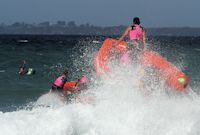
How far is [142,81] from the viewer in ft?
35.2

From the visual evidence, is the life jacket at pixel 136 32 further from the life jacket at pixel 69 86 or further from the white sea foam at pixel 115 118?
the life jacket at pixel 69 86

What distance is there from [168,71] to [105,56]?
1.83 m

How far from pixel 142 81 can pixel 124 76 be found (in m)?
0.46

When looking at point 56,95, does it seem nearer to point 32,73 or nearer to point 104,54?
point 104,54

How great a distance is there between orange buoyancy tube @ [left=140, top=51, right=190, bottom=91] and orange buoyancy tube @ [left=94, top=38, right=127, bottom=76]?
0.73 metres

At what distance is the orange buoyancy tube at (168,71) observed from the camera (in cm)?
1046

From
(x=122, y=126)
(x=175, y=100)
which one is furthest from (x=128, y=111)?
(x=175, y=100)

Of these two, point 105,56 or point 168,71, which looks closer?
point 168,71

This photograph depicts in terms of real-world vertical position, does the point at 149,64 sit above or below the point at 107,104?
above

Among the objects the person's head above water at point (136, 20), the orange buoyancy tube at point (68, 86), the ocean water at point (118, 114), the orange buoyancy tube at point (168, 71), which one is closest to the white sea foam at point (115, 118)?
the ocean water at point (118, 114)

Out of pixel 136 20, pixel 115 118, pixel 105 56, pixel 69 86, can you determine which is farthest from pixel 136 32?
pixel 115 118

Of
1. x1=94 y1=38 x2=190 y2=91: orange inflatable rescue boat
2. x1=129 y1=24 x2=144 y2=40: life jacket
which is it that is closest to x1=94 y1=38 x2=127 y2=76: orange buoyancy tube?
x1=94 y1=38 x2=190 y2=91: orange inflatable rescue boat

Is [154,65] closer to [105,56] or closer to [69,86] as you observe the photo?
[105,56]

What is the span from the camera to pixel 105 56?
38.7 feet
